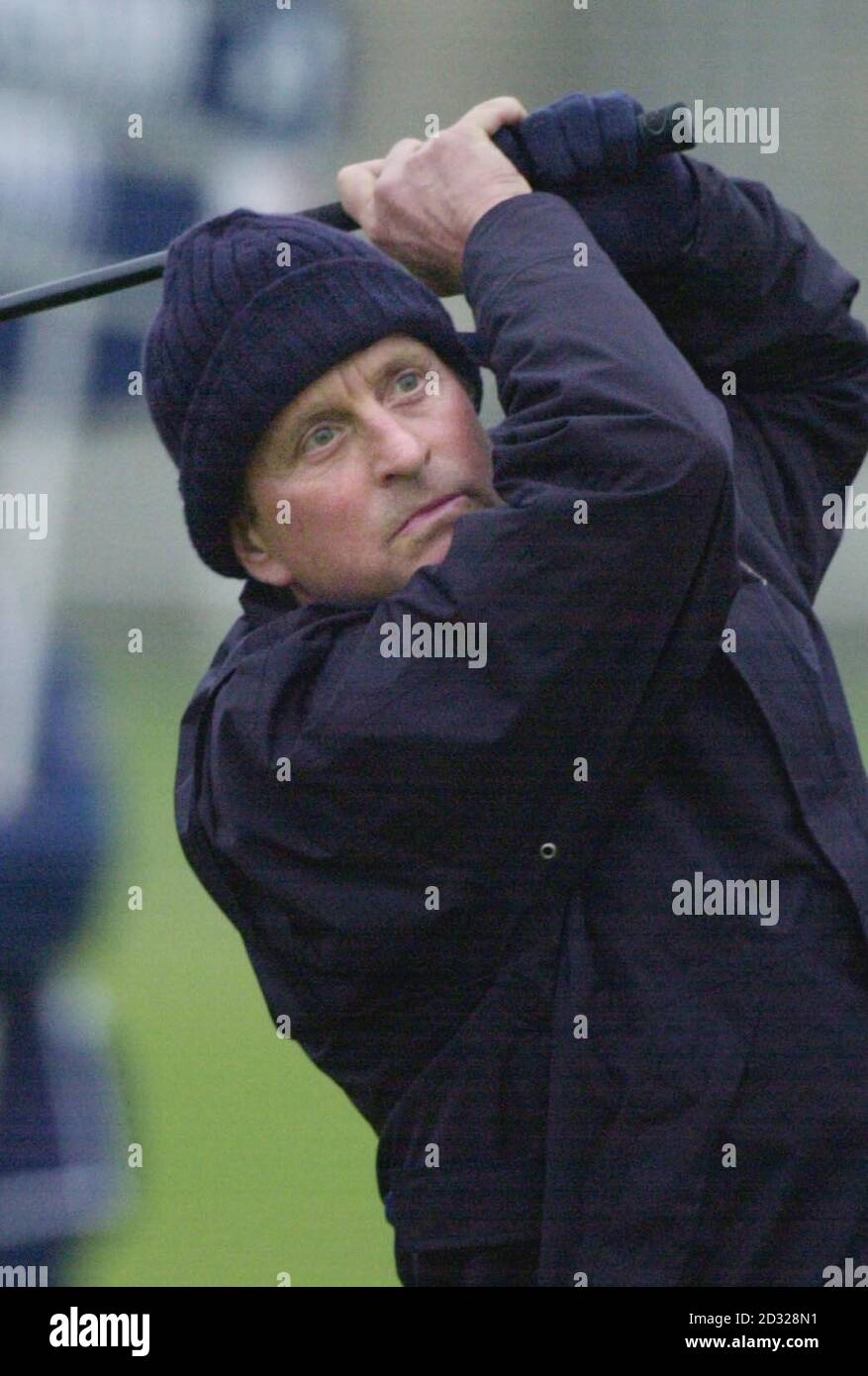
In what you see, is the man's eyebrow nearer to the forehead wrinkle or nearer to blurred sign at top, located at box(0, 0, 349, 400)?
the forehead wrinkle

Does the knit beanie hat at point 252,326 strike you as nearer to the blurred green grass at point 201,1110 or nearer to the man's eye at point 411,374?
the man's eye at point 411,374

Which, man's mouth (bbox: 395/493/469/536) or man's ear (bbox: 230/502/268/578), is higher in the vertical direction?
man's mouth (bbox: 395/493/469/536)

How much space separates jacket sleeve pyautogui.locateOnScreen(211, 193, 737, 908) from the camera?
0.94 m

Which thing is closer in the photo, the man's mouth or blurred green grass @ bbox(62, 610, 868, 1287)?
the man's mouth

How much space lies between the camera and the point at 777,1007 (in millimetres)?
959

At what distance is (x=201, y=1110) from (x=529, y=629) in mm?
2369

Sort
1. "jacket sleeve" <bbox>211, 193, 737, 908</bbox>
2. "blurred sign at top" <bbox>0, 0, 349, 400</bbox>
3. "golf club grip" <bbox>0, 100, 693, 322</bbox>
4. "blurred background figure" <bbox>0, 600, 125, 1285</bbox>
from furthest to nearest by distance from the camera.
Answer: "blurred sign at top" <bbox>0, 0, 349, 400</bbox>, "blurred background figure" <bbox>0, 600, 125, 1285</bbox>, "golf club grip" <bbox>0, 100, 693, 322</bbox>, "jacket sleeve" <bbox>211, 193, 737, 908</bbox>

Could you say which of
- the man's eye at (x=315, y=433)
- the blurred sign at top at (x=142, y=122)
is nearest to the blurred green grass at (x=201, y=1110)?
the blurred sign at top at (x=142, y=122)

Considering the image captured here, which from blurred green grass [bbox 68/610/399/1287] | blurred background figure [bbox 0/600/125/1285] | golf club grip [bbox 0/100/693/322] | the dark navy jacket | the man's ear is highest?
golf club grip [bbox 0/100/693/322]

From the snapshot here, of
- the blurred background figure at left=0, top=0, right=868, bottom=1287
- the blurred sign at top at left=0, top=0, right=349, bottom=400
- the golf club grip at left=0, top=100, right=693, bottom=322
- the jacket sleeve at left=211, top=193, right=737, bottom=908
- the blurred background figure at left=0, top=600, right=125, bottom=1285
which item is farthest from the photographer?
the blurred sign at top at left=0, top=0, right=349, bottom=400

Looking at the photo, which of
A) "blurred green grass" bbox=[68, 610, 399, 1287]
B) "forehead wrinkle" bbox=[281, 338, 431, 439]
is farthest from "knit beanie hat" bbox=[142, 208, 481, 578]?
"blurred green grass" bbox=[68, 610, 399, 1287]

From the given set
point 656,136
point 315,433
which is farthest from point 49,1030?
point 656,136

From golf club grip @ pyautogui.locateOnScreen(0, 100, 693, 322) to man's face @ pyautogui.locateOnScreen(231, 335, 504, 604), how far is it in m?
0.12

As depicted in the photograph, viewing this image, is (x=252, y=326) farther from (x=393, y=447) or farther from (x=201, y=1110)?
(x=201, y=1110)
